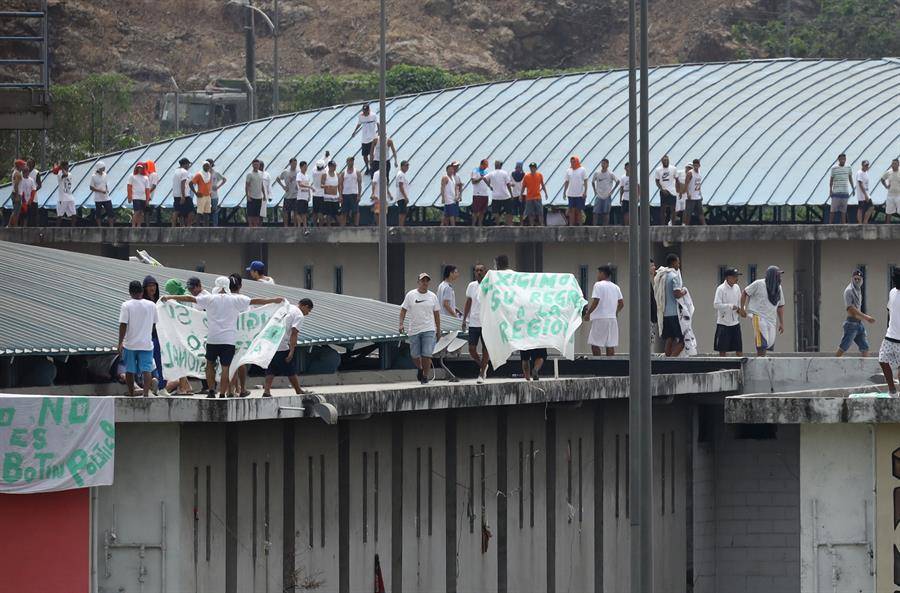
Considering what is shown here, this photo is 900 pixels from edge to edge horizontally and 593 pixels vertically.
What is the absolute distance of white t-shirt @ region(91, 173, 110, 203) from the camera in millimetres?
42438

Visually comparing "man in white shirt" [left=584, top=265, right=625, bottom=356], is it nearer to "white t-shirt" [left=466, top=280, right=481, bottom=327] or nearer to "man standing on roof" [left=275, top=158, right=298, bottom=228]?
"white t-shirt" [left=466, top=280, right=481, bottom=327]

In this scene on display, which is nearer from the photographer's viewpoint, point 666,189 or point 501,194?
point 666,189

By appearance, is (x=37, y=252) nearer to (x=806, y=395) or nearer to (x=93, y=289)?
(x=93, y=289)

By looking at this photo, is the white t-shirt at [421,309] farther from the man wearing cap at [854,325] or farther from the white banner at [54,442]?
the man wearing cap at [854,325]

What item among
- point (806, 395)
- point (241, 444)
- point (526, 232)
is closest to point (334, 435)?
point (241, 444)

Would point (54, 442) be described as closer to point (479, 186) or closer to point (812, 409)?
point (812, 409)

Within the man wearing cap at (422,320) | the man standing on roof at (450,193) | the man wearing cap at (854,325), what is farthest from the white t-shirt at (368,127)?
the man wearing cap at (422,320)

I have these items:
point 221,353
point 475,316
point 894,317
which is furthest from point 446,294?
point 894,317

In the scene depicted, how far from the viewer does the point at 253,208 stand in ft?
139

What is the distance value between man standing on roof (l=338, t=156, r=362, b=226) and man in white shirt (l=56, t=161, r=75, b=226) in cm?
604

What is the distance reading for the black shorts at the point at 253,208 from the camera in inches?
1660

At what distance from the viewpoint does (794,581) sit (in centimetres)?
2973

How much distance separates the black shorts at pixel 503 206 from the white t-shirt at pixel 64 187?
30.0ft

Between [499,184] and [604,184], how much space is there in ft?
6.68
